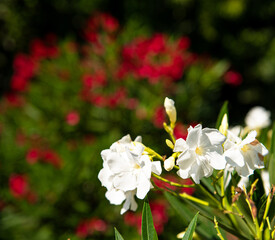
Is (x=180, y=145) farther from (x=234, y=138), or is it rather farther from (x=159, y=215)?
(x=159, y=215)

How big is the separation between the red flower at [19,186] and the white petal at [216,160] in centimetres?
157

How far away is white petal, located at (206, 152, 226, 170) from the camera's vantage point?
0.71 meters

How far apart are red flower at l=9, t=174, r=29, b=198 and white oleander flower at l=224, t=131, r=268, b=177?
5.09 ft

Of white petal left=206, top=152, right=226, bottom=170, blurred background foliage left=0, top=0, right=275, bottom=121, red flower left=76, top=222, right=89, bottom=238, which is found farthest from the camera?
blurred background foliage left=0, top=0, right=275, bottom=121

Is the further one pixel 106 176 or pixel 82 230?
pixel 82 230

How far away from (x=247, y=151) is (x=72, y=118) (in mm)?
1663

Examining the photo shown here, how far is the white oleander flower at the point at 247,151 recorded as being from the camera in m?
0.74

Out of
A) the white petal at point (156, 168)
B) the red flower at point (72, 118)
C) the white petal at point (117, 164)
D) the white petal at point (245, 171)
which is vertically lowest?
the red flower at point (72, 118)

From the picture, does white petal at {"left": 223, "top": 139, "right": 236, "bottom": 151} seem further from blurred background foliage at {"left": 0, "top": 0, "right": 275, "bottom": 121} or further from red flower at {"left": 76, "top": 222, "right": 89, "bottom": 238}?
blurred background foliage at {"left": 0, "top": 0, "right": 275, "bottom": 121}

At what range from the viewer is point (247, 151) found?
76cm

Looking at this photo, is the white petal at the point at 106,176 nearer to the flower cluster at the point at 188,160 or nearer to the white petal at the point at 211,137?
the flower cluster at the point at 188,160

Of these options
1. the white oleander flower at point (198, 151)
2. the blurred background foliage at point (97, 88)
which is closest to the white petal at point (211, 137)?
the white oleander flower at point (198, 151)

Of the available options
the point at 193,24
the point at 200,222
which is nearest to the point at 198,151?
the point at 200,222

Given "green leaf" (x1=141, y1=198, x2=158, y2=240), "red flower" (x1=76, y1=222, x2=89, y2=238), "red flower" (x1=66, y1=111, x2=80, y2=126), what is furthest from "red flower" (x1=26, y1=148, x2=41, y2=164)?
"green leaf" (x1=141, y1=198, x2=158, y2=240)
